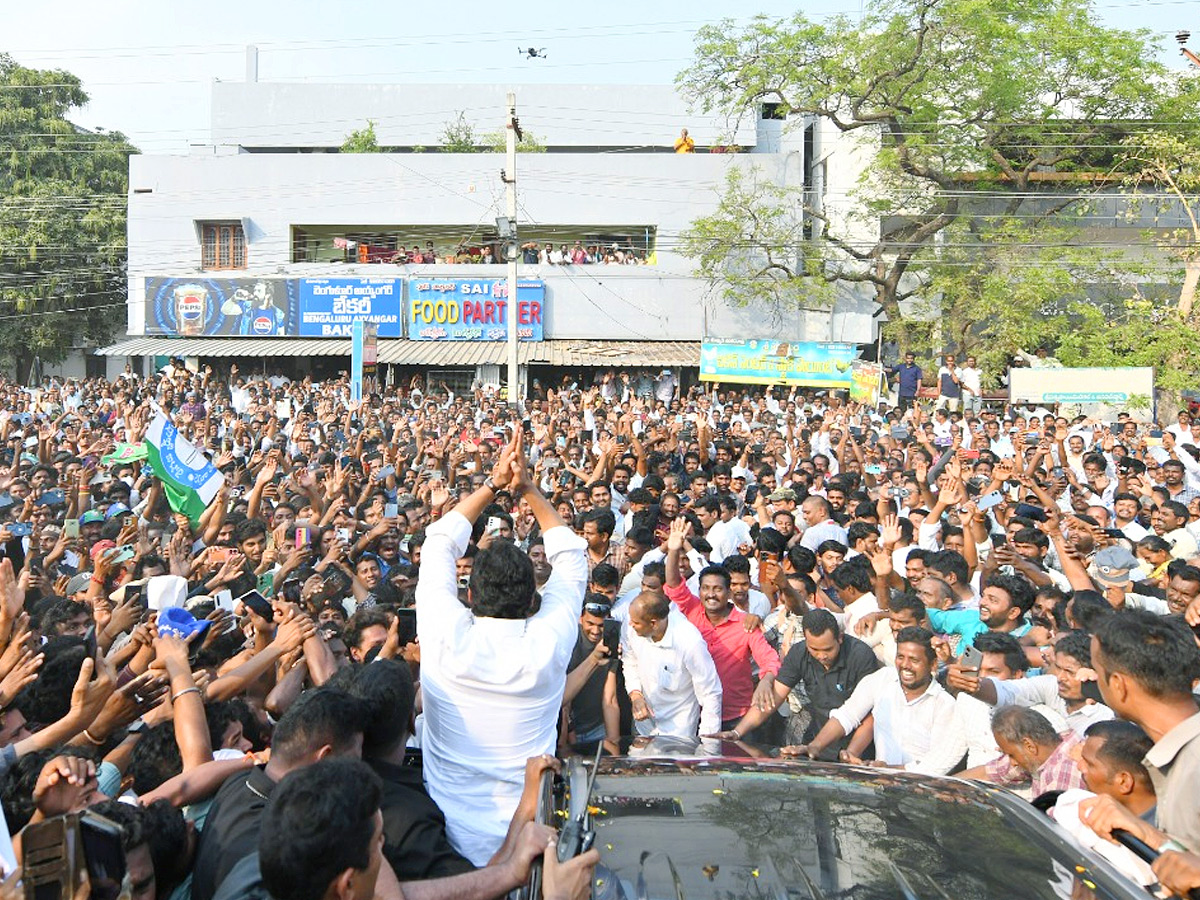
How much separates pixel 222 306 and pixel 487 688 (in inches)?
1177

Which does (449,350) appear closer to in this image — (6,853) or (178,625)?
(178,625)

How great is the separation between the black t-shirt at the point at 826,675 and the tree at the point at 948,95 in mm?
23483

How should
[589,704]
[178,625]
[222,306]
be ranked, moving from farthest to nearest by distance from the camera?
[222,306]
[589,704]
[178,625]

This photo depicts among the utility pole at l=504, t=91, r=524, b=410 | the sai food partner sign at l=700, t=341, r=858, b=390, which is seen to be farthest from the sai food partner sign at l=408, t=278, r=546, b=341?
the utility pole at l=504, t=91, r=524, b=410

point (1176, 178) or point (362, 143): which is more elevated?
point (362, 143)

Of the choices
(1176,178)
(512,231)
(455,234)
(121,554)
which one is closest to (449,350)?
(455,234)

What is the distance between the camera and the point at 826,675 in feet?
18.0

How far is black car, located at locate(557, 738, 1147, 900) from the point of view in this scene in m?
2.56

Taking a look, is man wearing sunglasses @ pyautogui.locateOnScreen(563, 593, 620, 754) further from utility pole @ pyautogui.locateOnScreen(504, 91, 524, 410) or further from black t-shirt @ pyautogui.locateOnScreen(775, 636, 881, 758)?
utility pole @ pyautogui.locateOnScreen(504, 91, 524, 410)

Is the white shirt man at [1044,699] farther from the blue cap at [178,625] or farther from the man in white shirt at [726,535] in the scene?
the man in white shirt at [726,535]

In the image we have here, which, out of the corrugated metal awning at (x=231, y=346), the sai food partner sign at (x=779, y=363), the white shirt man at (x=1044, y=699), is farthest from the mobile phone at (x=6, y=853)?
the corrugated metal awning at (x=231, y=346)

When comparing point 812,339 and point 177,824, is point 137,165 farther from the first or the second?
point 177,824

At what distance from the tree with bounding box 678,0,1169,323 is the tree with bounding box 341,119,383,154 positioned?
31.6 feet

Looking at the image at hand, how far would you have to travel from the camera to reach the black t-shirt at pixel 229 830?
2.81 meters
